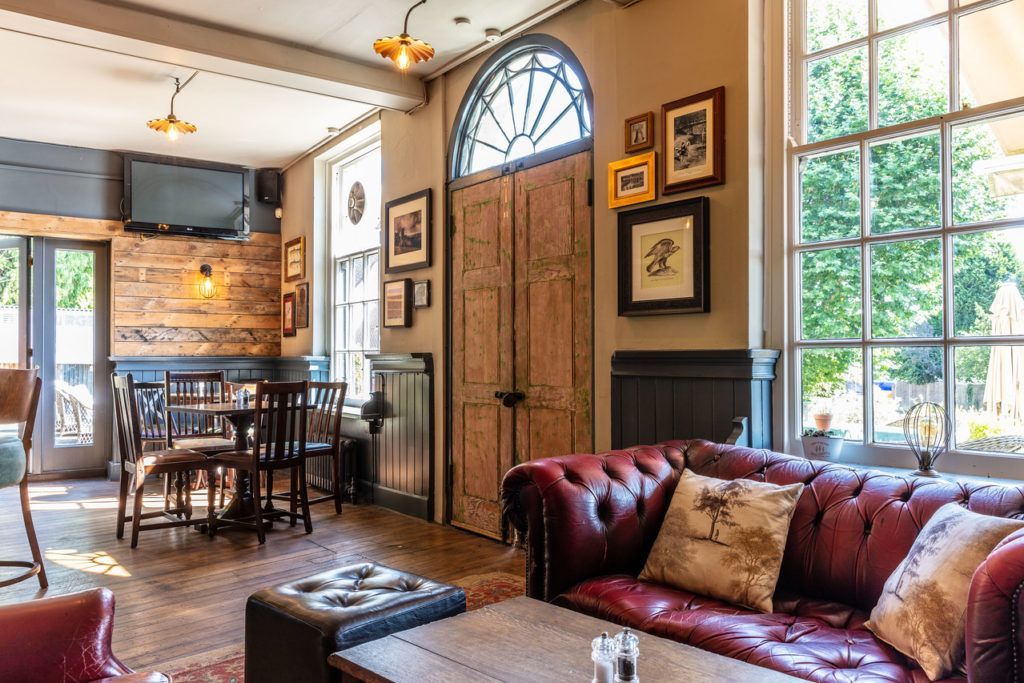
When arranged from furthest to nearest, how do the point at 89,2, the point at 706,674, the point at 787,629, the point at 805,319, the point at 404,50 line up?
the point at 89,2 < the point at 404,50 < the point at 805,319 < the point at 787,629 < the point at 706,674

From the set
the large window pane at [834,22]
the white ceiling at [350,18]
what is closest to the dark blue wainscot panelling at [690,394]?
the large window pane at [834,22]

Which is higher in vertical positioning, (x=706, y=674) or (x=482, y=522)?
(x=706, y=674)

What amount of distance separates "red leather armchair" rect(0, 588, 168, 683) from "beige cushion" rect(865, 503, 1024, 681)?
1585mm

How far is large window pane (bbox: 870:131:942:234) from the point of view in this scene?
2521 millimetres

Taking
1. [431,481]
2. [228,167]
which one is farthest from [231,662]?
[228,167]

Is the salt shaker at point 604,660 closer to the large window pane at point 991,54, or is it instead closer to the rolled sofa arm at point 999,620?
the rolled sofa arm at point 999,620

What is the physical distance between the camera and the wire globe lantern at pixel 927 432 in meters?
2.37

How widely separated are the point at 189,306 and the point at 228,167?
4.54ft

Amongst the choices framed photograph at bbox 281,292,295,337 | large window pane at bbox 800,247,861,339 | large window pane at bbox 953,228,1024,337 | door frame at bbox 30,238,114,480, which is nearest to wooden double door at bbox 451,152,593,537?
large window pane at bbox 800,247,861,339

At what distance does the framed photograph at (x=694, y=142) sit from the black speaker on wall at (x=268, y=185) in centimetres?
499

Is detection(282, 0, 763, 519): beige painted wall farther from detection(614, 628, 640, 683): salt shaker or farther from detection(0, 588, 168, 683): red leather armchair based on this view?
detection(0, 588, 168, 683): red leather armchair

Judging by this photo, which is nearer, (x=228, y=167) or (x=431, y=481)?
(x=431, y=481)

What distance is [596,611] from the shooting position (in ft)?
6.80

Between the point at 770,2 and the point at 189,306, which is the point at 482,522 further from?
the point at 189,306
